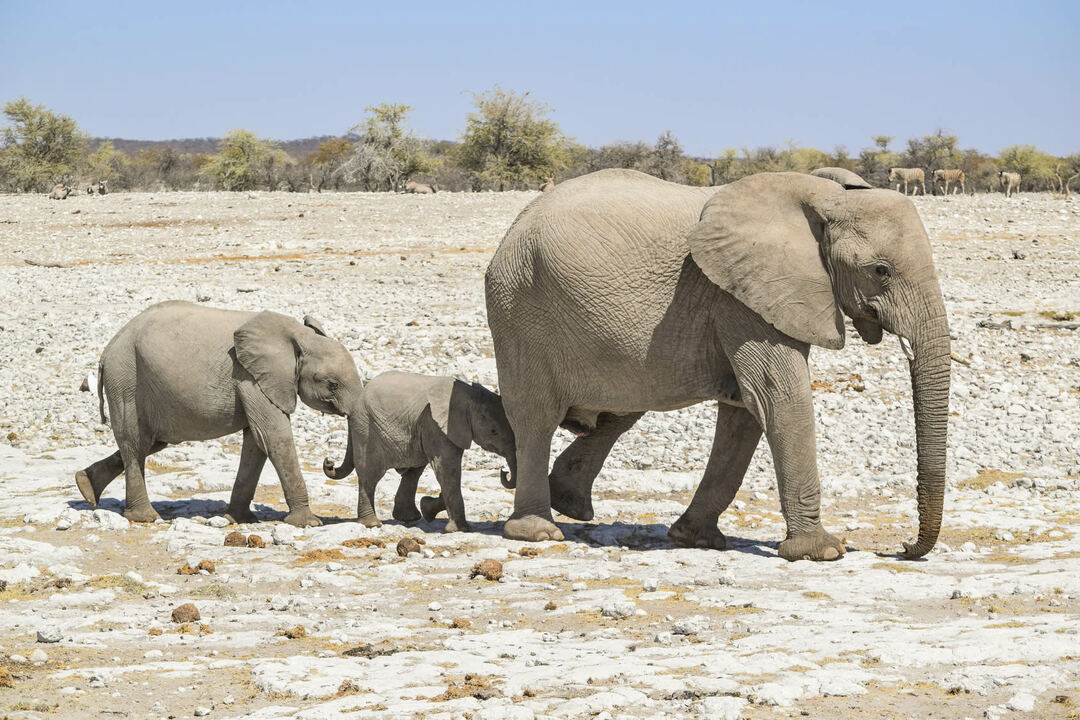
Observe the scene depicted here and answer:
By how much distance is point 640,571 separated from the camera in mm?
8969

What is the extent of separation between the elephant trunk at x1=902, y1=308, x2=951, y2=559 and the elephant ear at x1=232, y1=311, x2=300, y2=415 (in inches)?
185

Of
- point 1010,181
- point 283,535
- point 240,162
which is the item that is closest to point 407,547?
point 283,535

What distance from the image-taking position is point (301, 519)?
10875mm

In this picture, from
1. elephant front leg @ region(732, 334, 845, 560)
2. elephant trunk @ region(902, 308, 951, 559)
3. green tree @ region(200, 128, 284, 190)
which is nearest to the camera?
elephant trunk @ region(902, 308, 951, 559)

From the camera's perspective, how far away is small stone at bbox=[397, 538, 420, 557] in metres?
9.72

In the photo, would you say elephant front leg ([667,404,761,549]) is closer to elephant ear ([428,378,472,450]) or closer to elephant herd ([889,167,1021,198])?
elephant ear ([428,378,472,450])

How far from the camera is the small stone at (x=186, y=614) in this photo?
765 centimetres

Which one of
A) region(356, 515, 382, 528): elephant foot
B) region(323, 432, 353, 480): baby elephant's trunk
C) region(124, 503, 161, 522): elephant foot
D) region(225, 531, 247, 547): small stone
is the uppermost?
region(323, 432, 353, 480): baby elephant's trunk

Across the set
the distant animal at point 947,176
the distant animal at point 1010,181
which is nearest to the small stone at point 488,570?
the distant animal at point 1010,181

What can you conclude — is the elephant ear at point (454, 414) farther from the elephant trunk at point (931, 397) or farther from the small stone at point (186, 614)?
the elephant trunk at point (931, 397)

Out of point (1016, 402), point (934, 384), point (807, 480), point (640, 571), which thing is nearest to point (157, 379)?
point (640, 571)

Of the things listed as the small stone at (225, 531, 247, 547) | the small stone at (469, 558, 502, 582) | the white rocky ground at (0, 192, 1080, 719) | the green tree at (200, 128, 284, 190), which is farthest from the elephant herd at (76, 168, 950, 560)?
the green tree at (200, 128, 284, 190)

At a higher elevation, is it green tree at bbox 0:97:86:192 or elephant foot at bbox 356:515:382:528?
green tree at bbox 0:97:86:192

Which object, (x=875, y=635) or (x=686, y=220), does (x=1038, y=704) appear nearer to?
(x=875, y=635)
